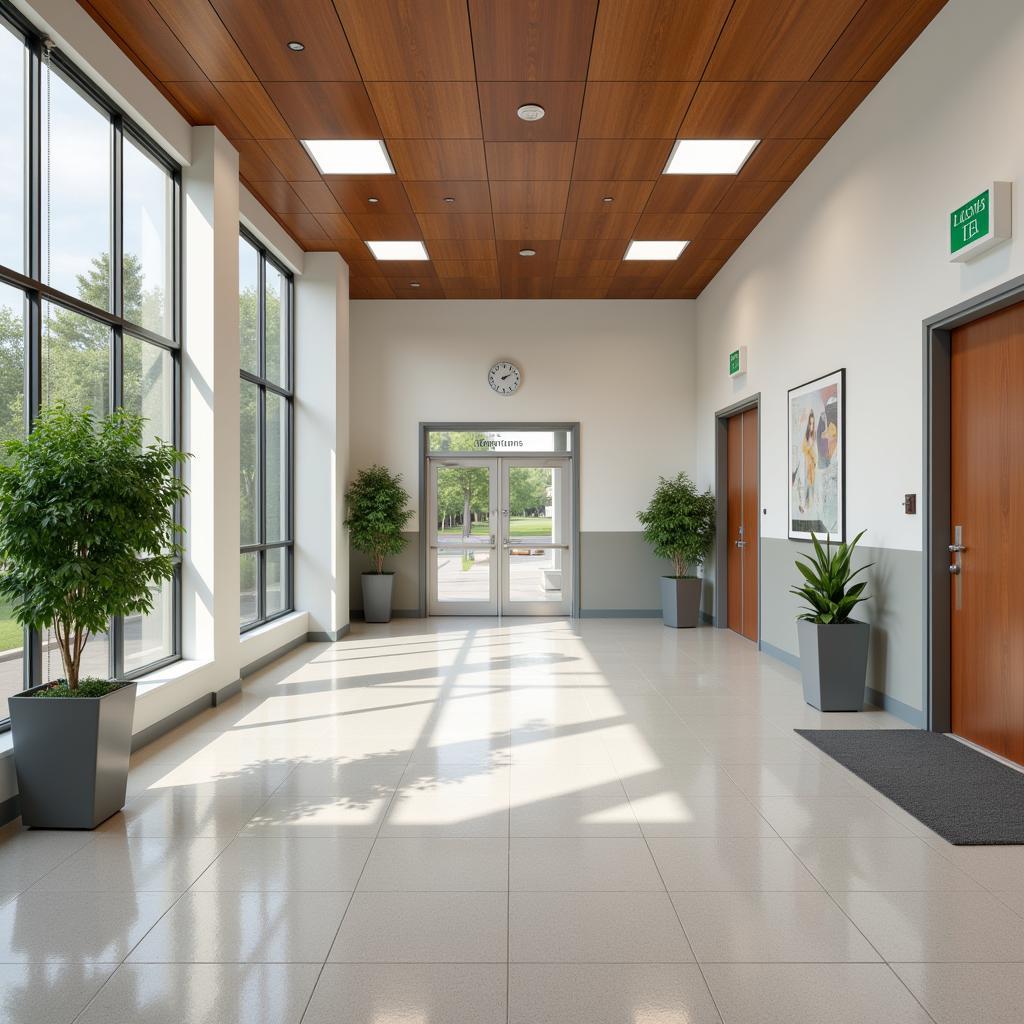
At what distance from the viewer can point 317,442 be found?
28.4 ft

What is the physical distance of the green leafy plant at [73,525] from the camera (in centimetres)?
328

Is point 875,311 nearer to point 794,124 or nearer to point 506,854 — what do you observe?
point 794,124

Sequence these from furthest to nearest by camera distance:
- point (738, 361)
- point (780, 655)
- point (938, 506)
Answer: point (738, 361) → point (780, 655) → point (938, 506)

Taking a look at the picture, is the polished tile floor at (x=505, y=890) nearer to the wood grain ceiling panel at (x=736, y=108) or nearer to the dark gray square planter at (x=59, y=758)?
the dark gray square planter at (x=59, y=758)

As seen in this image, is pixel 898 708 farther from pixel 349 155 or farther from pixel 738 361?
pixel 349 155

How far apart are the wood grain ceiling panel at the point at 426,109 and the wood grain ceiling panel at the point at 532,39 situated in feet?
0.99

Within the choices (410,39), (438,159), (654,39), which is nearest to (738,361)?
(438,159)

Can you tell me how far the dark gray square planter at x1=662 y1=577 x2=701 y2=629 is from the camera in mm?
9484

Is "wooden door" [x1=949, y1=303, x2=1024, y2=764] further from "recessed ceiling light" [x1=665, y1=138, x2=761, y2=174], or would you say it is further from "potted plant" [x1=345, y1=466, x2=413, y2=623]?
"potted plant" [x1=345, y1=466, x2=413, y2=623]

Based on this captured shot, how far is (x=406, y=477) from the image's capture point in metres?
10.4

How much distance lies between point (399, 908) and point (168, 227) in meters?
4.70

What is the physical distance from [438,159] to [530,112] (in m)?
1.04

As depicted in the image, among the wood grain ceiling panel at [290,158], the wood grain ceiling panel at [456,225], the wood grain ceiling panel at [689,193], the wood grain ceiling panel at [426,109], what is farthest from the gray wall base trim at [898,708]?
the wood grain ceiling panel at [290,158]

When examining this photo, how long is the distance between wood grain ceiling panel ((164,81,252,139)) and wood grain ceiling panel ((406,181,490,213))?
148cm
